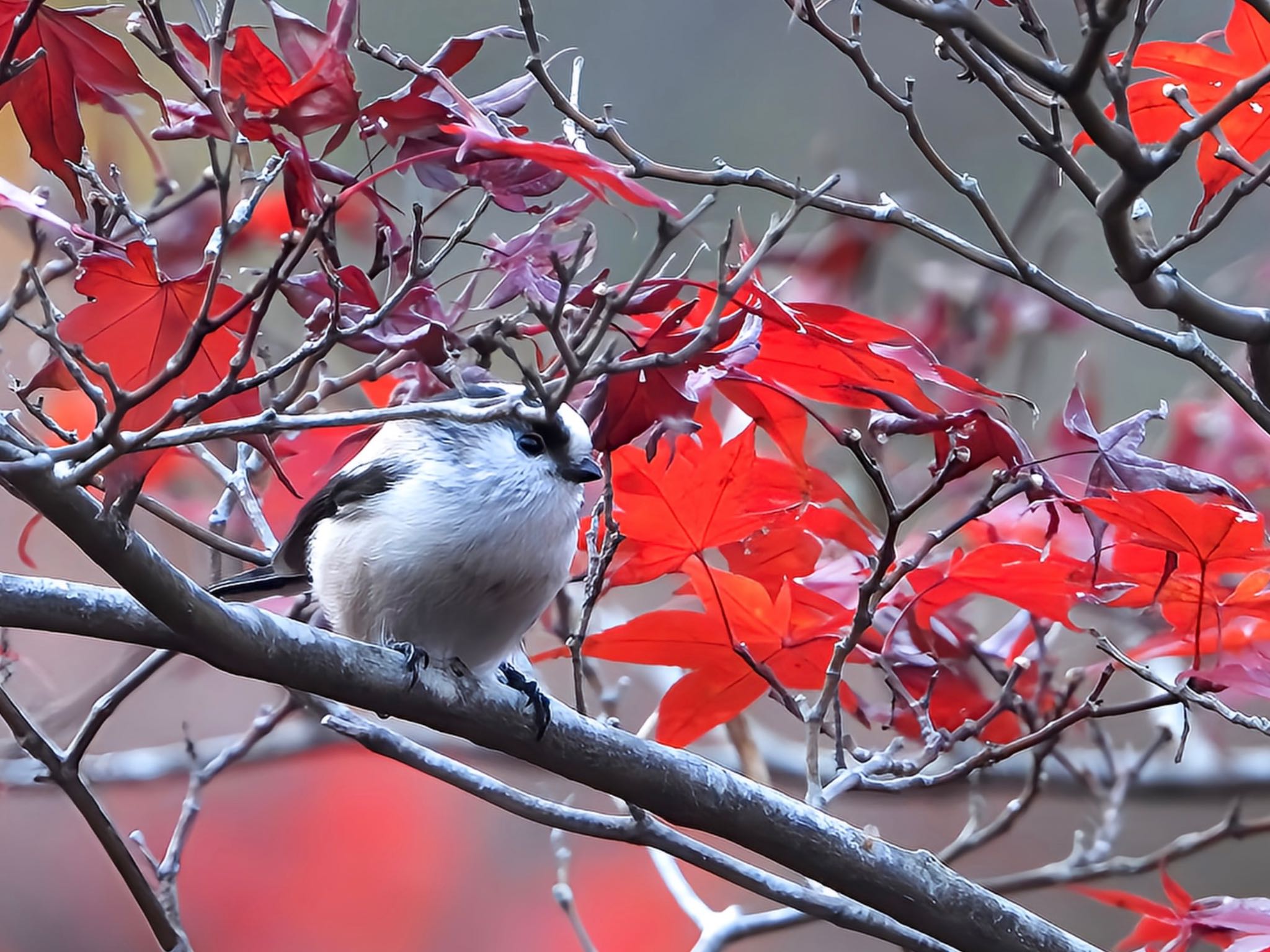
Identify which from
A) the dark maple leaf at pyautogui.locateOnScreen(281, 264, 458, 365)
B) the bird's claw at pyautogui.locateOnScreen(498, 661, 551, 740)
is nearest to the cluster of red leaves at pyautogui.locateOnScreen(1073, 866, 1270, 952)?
the bird's claw at pyautogui.locateOnScreen(498, 661, 551, 740)

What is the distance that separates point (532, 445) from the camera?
143 cm

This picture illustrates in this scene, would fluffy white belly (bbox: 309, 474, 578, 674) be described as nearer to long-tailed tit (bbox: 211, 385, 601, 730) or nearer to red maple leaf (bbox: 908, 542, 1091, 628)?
long-tailed tit (bbox: 211, 385, 601, 730)

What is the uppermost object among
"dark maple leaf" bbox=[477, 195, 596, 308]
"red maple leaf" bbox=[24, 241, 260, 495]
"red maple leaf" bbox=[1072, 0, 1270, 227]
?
"red maple leaf" bbox=[1072, 0, 1270, 227]

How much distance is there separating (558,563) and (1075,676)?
0.59 metres

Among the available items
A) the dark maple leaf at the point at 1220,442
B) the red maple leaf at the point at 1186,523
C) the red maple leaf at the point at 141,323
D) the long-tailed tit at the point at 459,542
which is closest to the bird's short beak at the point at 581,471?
the long-tailed tit at the point at 459,542

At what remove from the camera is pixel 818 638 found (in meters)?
1.27

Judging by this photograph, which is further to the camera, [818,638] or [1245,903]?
[818,638]

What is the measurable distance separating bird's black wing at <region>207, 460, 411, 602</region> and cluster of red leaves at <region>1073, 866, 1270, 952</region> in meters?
0.91

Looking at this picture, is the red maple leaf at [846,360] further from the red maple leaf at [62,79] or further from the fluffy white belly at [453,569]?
the red maple leaf at [62,79]

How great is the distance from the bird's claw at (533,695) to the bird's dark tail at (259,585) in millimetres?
271

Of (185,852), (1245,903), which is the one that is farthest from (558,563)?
(185,852)

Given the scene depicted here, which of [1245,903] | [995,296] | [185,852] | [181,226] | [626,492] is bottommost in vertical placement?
[185,852]

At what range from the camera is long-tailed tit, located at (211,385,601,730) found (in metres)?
1.35

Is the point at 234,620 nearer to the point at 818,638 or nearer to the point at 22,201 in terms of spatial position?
the point at 22,201
